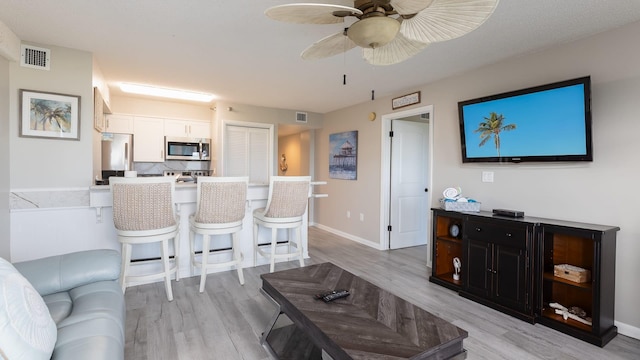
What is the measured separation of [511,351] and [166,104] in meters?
5.59

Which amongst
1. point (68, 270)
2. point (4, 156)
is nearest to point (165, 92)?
point (4, 156)

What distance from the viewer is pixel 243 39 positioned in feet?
8.85

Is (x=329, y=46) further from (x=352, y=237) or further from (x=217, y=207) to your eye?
(x=352, y=237)

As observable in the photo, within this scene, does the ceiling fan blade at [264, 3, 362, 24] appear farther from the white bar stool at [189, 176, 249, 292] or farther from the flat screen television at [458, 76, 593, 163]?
the flat screen television at [458, 76, 593, 163]

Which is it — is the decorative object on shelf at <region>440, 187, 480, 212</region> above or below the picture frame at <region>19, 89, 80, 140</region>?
below

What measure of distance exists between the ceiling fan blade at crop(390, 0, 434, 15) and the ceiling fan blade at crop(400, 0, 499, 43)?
6 centimetres

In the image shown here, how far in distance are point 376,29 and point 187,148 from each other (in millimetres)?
4629

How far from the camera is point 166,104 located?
17.2 ft

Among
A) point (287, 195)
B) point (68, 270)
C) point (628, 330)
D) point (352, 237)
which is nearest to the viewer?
point (68, 270)

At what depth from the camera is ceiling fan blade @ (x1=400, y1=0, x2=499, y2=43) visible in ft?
4.46

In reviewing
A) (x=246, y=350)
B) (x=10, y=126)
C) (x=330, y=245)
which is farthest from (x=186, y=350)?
(x=330, y=245)

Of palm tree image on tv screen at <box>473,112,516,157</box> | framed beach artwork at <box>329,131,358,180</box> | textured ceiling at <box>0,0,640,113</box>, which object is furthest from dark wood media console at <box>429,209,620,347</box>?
framed beach artwork at <box>329,131,358,180</box>

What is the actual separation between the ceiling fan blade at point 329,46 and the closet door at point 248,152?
364 cm

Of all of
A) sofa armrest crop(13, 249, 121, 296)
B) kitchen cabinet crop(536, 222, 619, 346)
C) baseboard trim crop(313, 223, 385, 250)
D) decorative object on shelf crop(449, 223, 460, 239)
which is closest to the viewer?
sofa armrest crop(13, 249, 121, 296)
